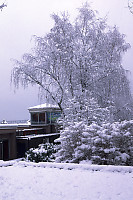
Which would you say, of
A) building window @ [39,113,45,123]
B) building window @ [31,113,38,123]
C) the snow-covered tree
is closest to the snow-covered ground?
the snow-covered tree

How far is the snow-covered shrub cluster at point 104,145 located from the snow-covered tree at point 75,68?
17.8 feet

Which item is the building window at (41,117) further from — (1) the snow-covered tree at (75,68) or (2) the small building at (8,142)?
(1) the snow-covered tree at (75,68)

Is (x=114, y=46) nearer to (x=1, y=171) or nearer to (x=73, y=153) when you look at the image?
(x=73, y=153)

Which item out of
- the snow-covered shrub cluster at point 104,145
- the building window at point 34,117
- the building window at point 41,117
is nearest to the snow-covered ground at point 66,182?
the snow-covered shrub cluster at point 104,145

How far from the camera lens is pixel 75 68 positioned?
15.8 m

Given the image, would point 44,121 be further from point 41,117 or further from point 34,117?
point 34,117

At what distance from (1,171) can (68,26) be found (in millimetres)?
11031

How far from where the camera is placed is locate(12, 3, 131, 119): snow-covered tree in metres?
15.4

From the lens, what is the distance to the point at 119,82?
15922 mm

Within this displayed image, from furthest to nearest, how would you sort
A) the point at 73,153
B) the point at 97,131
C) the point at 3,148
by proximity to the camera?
the point at 3,148 → the point at 73,153 → the point at 97,131

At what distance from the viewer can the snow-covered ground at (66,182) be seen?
5.66m

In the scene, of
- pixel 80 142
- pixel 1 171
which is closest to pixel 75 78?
pixel 80 142

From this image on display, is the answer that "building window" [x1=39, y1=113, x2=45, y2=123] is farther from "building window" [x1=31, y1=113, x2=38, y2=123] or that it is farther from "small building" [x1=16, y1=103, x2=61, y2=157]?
"building window" [x1=31, y1=113, x2=38, y2=123]

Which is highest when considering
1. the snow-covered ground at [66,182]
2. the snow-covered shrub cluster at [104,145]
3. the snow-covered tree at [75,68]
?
the snow-covered tree at [75,68]
